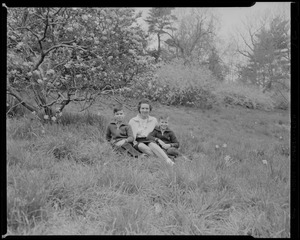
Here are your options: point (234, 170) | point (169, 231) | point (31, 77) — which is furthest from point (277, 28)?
point (31, 77)

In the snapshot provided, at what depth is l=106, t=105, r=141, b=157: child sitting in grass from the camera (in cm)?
319

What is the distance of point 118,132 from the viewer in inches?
134

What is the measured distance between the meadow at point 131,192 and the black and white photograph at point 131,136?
0.01 meters

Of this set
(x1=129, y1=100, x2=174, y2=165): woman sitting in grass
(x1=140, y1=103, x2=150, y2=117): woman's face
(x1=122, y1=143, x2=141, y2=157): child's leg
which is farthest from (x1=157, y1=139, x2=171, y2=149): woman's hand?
(x1=140, y1=103, x2=150, y2=117): woman's face

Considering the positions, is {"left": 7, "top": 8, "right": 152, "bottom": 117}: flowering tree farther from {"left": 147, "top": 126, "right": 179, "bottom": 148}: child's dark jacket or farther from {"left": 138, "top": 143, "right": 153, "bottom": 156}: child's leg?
{"left": 138, "top": 143, "right": 153, "bottom": 156}: child's leg

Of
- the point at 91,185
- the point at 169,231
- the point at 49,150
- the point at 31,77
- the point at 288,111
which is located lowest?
the point at 169,231

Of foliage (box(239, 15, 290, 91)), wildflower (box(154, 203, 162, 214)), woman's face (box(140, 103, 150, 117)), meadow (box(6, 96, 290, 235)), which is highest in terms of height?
foliage (box(239, 15, 290, 91))

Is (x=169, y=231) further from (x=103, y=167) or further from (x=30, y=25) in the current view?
(x=30, y=25)

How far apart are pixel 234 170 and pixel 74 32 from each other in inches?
114

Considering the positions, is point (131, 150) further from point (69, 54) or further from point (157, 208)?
point (69, 54)

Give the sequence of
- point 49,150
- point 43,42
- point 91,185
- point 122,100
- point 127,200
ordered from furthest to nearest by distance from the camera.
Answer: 1. point 122,100
2. point 43,42
3. point 49,150
4. point 91,185
5. point 127,200

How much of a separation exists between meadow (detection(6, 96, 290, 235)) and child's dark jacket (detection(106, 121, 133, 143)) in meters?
0.29

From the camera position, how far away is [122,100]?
4.44 m

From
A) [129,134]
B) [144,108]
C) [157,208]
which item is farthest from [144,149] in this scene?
[157,208]
